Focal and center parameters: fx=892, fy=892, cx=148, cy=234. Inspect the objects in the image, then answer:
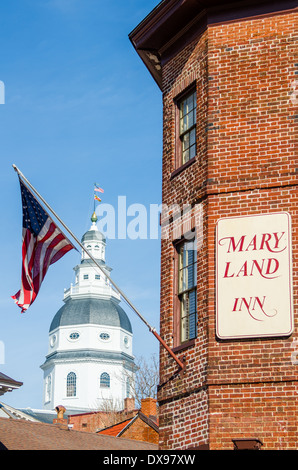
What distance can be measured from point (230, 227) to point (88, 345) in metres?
114

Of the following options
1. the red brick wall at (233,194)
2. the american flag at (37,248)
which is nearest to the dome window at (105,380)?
the american flag at (37,248)

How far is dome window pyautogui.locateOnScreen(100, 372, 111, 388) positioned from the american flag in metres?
108

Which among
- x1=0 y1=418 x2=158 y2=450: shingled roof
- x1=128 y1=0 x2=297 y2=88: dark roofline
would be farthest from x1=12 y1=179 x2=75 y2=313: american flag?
x1=0 y1=418 x2=158 y2=450: shingled roof

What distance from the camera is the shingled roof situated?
22719mm

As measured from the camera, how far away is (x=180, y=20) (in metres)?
16.8

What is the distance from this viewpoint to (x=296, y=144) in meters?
14.8

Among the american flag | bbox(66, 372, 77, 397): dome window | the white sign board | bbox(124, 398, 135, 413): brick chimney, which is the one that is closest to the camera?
the white sign board

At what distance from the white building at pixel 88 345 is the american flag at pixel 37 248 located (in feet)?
339

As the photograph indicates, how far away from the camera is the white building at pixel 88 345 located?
401 feet

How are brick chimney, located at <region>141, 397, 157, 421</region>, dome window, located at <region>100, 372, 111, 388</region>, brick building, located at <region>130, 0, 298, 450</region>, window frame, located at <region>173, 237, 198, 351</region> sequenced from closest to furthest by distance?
1. brick building, located at <region>130, 0, 298, 450</region>
2. window frame, located at <region>173, 237, 198, 351</region>
3. brick chimney, located at <region>141, 397, 157, 421</region>
4. dome window, located at <region>100, 372, 111, 388</region>

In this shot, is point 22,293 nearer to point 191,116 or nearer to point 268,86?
point 191,116

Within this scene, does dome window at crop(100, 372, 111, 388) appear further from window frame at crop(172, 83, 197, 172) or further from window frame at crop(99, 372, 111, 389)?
window frame at crop(172, 83, 197, 172)

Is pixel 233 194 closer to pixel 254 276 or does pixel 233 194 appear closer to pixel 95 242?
pixel 254 276
